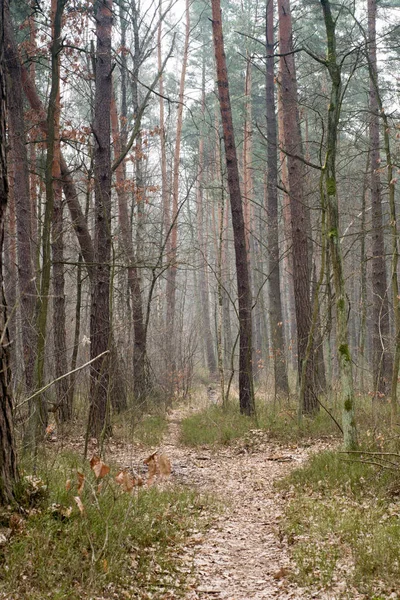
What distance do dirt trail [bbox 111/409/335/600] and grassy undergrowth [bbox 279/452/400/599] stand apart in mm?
205

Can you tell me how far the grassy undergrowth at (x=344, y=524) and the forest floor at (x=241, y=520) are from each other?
0.15 metres

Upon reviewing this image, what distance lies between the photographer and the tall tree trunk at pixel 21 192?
8.90m

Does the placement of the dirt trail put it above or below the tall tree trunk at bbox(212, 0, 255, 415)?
below

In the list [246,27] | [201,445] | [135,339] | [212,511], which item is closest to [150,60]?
[246,27]

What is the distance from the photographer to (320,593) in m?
4.37

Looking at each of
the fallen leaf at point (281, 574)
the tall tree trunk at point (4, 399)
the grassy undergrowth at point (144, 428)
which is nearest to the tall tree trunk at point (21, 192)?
the grassy undergrowth at point (144, 428)

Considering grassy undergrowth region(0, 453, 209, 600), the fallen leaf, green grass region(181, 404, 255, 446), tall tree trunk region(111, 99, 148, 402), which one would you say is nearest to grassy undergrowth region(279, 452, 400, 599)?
the fallen leaf

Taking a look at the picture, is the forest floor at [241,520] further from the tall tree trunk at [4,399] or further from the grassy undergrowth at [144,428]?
the tall tree trunk at [4,399]

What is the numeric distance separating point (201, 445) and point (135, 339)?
13.7ft

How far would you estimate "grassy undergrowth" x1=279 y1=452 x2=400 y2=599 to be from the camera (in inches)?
178

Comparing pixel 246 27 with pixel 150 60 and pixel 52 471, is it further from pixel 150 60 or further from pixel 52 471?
pixel 52 471

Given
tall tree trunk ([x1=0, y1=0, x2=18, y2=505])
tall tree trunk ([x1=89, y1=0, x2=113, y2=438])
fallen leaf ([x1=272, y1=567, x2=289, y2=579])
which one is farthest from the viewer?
tall tree trunk ([x1=89, y1=0, x2=113, y2=438])

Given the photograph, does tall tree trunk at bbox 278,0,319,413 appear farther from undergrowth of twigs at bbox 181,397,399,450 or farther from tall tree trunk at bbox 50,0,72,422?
tall tree trunk at bbox 50,0,72,422

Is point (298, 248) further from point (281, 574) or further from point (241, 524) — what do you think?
point (281, 574)
